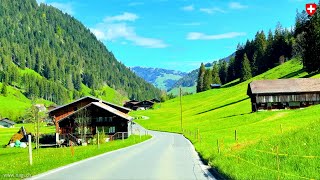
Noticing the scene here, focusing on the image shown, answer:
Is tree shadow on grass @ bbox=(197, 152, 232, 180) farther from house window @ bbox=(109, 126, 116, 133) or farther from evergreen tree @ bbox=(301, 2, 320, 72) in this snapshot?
evergreen tree @ bbox=(301, 2, 320, 72)

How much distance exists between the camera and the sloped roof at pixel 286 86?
8706 cm

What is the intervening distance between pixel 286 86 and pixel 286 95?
2.14 meters

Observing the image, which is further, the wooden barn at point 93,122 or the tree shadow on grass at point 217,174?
the wooden barn at point 93,122

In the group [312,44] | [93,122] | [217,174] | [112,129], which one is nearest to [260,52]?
[312,44]

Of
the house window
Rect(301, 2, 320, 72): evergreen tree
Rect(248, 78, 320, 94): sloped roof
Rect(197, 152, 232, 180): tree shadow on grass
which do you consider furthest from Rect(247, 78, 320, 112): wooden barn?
Rect(197, 152, 232, 180): tree shadow on grass

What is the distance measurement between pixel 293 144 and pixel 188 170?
17.5 ft

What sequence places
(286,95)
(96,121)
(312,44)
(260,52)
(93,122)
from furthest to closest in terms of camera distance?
(260,52) < (312,44) < (286,95) < (93,122) < (96,121)

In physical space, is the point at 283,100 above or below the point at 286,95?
below

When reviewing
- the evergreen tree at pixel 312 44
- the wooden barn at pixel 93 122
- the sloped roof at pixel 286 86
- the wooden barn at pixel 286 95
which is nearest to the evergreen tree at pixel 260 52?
the evergreen tree at pixel 312 44

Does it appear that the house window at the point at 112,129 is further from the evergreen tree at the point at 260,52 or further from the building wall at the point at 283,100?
the evergreen tree at the point at 260,52

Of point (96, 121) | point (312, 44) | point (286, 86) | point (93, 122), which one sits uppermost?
point (312, 44)

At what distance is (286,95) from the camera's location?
8794 cm

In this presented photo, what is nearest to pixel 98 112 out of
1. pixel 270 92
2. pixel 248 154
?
pixel 270 92

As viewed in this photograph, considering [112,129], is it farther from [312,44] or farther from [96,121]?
[312,44]
